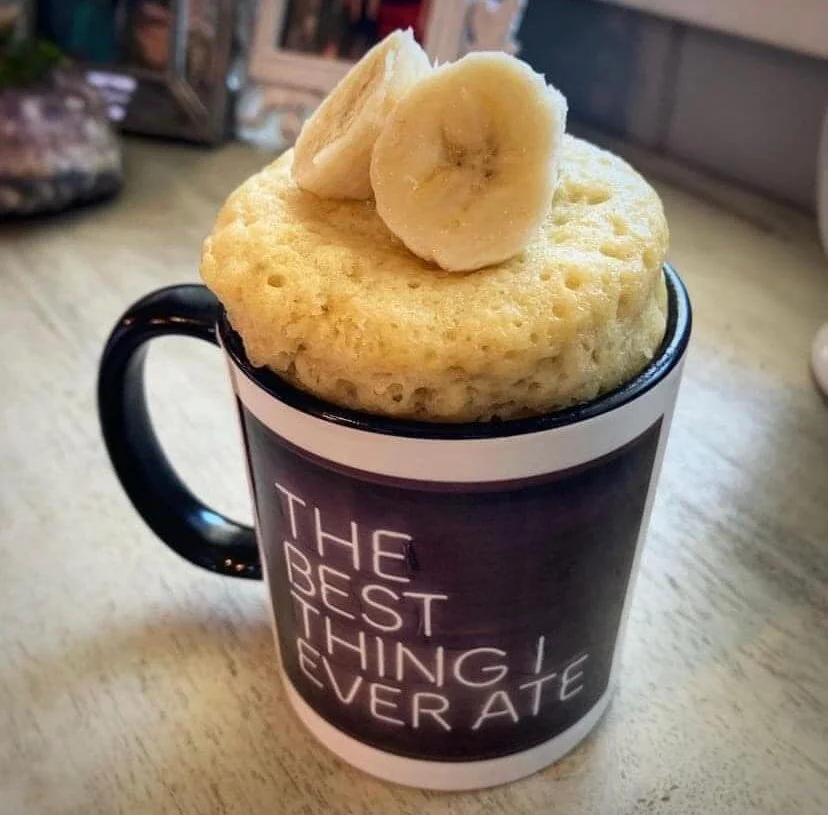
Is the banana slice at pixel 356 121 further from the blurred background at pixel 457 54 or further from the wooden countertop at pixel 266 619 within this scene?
the blurred background at pixel 457 54

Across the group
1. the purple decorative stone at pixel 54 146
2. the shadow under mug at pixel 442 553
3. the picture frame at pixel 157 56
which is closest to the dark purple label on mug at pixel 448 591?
the shadow under mug at pixel 442 553

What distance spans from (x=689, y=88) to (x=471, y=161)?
634 mm

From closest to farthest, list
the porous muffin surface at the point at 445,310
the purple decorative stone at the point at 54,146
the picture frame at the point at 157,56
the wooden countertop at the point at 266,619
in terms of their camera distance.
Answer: the porous muffin surface at the point at 445,310
the wooden countertop at the point at 266,619
the purple decorative stone at the point at 54,146
the picture frame at the point at 157,56

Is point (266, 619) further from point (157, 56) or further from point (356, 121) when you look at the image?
point (157, 56)

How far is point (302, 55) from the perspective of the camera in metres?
0.93

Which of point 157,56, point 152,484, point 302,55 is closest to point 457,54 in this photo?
point 302,55

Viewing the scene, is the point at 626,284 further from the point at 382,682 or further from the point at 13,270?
the point at 13,270

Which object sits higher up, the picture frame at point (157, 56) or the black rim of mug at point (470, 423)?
the black rim of mug at point (470, 423)

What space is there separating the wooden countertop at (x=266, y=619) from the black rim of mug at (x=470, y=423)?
188 mm

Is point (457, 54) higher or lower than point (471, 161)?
lower

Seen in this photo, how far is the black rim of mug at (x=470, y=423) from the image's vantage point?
1.02ft

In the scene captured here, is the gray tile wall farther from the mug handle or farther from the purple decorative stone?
the mug handle

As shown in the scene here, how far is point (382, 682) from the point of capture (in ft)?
1.27

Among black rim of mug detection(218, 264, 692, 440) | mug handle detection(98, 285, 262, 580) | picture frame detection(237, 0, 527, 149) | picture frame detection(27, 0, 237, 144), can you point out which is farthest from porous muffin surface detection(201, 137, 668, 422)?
picture frame detection(27, 0, 237, 144)
